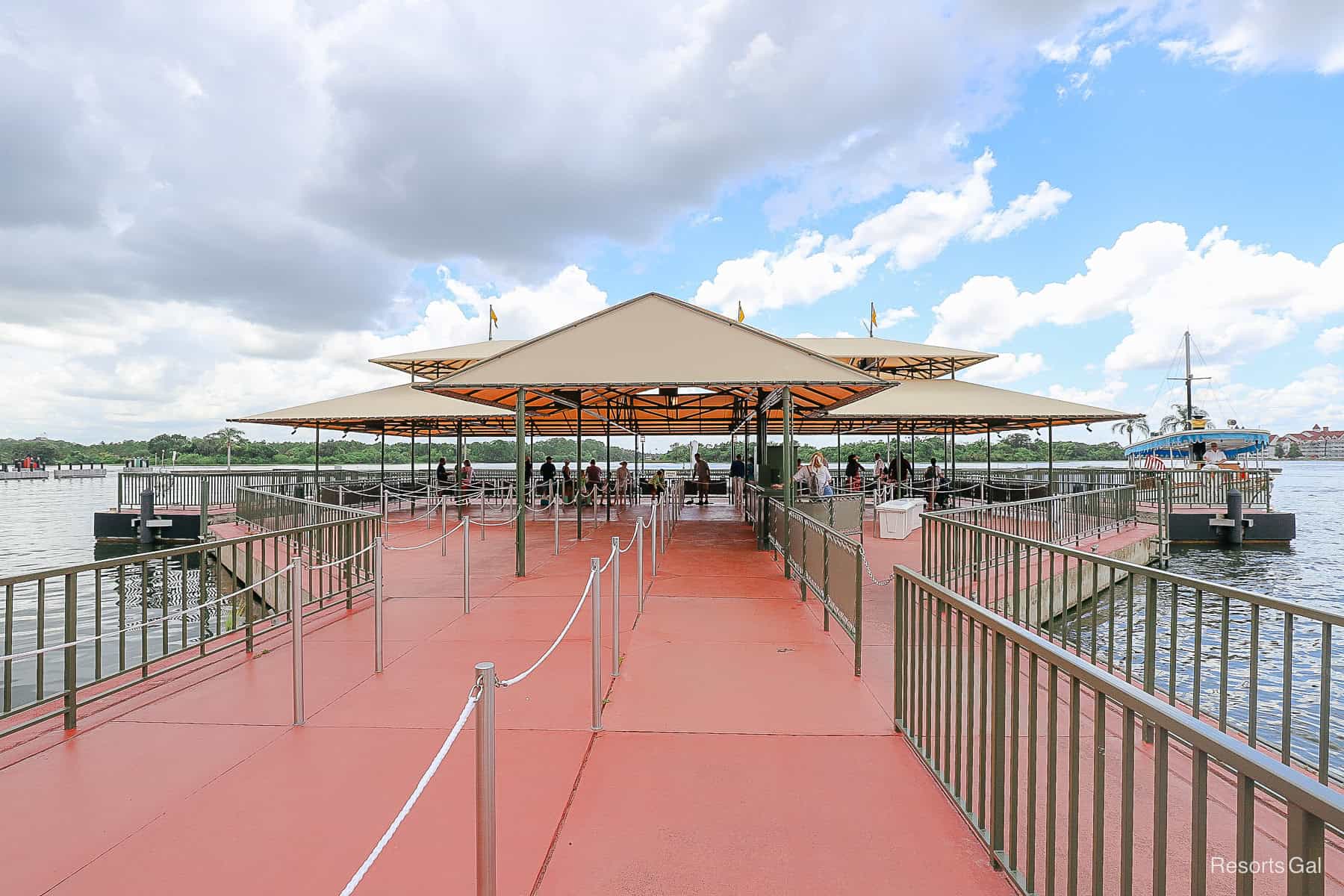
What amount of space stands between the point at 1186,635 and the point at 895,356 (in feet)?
45.1

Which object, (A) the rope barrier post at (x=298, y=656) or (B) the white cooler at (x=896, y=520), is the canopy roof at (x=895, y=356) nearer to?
(B) the white cooler at (x=896, y=520)

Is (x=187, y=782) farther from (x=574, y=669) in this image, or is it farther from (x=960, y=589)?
(x=960, y=589)

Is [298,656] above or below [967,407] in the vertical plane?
below

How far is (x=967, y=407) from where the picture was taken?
17953 millimetres

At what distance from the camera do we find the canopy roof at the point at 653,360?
10203mm

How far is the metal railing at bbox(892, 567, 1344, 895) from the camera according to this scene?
164 centimetres

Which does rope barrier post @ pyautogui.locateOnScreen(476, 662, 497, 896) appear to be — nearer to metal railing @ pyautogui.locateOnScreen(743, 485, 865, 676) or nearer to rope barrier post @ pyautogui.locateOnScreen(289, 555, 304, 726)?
rope barrier post @ pyautogui.locateOnScreen(289, 555, 304, 726)

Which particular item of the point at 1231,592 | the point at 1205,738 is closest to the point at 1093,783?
the point at 1205,738

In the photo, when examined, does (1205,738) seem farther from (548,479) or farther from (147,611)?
(548,479)

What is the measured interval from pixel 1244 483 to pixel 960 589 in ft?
67.5

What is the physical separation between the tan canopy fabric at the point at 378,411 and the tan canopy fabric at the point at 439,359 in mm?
1330

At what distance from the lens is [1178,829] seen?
11.5 ft

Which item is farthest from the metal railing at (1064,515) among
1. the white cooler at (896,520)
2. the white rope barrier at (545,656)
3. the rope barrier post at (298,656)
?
the rope barrier post at (298,656)

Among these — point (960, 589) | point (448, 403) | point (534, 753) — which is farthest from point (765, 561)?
point (448, 403)
